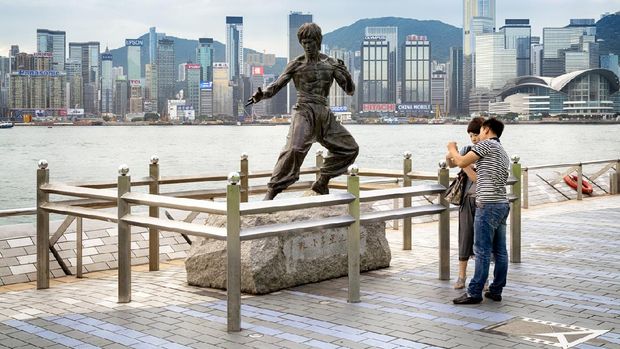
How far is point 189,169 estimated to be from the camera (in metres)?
63.4

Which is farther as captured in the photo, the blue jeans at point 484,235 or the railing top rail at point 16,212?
the railing top rail at point 16,212

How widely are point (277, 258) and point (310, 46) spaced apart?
9.55 ft

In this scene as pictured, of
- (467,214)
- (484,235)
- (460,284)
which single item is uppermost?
(467,214)

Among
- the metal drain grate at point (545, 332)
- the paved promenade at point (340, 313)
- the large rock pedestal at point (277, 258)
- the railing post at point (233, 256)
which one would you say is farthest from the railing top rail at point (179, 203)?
the metal drain grate at point (545, 332)

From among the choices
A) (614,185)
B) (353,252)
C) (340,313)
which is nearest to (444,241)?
(353,252)

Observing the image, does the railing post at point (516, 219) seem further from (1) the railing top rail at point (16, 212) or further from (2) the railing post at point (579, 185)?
(2) the railing post at point (579, 185)

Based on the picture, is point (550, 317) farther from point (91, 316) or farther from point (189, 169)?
point (189, 169)

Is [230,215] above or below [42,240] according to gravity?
above

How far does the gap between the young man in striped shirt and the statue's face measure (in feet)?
9.15

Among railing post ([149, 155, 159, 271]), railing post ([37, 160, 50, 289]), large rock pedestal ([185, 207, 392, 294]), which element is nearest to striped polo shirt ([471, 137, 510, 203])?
large rock pedestal ([185, 207, 392, 294])

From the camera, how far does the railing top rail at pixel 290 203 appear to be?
7570mm

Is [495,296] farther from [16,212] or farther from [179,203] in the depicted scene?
[16,212]

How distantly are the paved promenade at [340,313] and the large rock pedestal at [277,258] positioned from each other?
169 millimetres

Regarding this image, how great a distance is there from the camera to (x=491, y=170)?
8297mm
